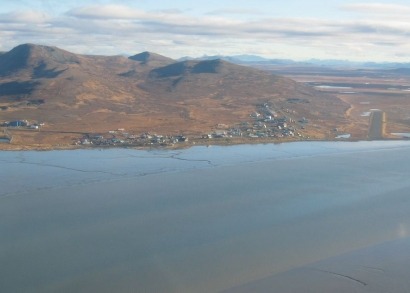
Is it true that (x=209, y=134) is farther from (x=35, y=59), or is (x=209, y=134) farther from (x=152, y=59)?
(x=152, y=59)

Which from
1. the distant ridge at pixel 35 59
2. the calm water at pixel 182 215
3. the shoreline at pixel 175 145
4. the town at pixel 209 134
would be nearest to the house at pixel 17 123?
the town at pixel 209 134

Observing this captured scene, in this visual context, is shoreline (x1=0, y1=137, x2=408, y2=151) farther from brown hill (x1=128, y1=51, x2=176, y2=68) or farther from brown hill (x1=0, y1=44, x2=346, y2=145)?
brown hill (x1=128, y1=51, x2=176, y2=68)

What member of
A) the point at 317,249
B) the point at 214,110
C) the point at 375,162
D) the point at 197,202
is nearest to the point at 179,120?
the point at 214,110

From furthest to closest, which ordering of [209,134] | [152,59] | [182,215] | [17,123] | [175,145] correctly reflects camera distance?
[152,59], [17,123], [209,134], [175,145], [182,215]

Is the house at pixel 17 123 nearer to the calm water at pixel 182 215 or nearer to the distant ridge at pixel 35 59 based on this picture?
the calm water at pixel 182 215

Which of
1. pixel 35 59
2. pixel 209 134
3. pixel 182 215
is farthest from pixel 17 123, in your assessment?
pixel 35 59

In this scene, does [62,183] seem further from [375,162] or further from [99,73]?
[99,73]
